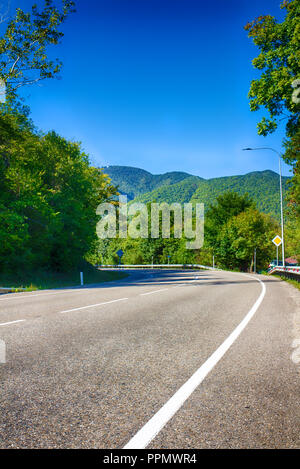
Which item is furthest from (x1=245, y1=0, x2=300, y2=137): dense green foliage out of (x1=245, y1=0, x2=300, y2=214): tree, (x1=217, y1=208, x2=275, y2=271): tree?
(x1=217, y1=208, x2=275, y2=271): tree

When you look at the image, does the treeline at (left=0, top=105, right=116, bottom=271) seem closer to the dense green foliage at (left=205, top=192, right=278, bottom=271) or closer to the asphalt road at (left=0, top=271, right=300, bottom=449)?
the asphalt road at (left=0, top=271, right=300, bottom=449)

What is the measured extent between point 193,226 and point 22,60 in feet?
215

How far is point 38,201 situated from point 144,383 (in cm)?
1933

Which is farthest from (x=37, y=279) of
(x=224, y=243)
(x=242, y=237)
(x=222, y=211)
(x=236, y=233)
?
(x=222, y=211)

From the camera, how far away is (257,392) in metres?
3.36

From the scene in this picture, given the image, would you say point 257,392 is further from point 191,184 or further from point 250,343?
point 191,184

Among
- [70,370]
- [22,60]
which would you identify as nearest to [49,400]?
[70,370]

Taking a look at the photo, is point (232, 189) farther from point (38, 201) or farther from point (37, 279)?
point (38, 201)

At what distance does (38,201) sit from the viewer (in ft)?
69.2

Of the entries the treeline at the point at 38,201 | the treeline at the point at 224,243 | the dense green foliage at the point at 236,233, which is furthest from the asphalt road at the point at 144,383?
the dense green foliage at the point at 236,233

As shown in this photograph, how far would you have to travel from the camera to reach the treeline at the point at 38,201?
811 inches

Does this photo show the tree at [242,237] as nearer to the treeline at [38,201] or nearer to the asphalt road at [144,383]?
the treeline at [38,201]

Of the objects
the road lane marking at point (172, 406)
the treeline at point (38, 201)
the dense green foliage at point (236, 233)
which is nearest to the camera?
the road lane marking at point (172, 406)

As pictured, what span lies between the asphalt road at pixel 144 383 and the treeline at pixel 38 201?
586 inches
